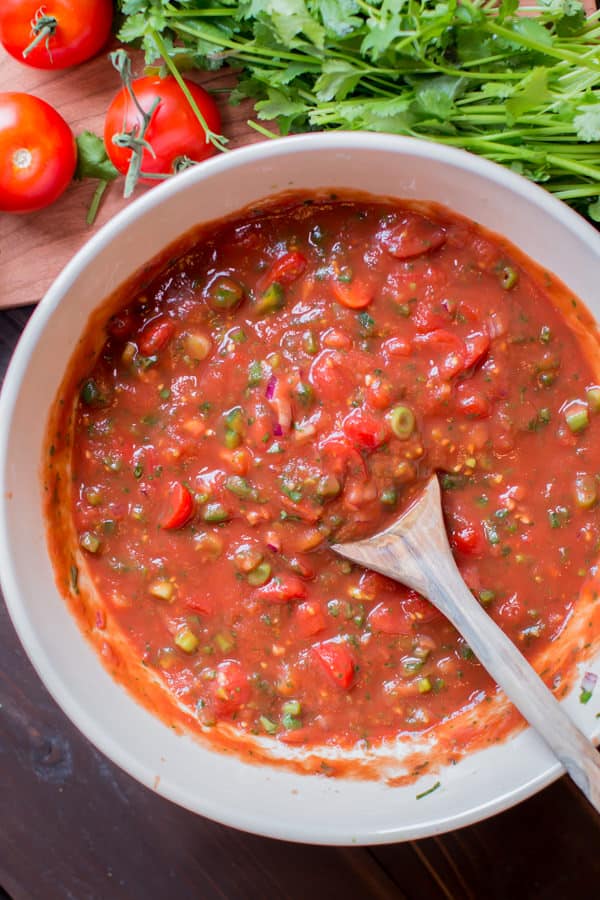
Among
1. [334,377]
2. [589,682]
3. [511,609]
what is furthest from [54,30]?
[589,682]

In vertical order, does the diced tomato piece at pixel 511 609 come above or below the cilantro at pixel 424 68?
below

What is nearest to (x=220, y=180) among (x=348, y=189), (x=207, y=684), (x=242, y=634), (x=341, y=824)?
(x=348, y=189)

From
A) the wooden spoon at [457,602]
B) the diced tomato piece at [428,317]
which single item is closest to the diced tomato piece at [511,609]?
the wooden spoon at [457,602]

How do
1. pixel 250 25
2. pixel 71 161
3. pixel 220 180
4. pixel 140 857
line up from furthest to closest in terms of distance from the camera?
1. pixel 140 857
2. pixel 71 161
3. pixel 250 25
4. pixel 220 180

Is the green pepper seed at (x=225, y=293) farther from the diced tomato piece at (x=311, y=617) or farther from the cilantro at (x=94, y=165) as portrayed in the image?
the diced tomato piece at (x=311, y=617)

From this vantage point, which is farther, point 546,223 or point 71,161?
point 71,161

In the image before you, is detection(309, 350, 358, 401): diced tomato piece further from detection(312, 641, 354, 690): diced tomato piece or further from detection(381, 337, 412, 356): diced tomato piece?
detection(312, 641, 354, 690): diced tomato piece

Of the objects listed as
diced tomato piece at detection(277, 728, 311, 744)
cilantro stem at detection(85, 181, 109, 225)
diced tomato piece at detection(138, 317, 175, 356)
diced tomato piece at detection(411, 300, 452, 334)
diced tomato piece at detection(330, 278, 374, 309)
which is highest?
cilantro stem at detection(85, 181, 109, 225)

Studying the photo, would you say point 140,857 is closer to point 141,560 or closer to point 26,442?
point 141,560

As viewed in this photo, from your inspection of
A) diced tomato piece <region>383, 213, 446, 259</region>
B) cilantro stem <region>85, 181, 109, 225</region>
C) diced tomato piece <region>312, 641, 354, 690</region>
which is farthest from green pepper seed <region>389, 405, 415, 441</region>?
cilantro stem <region>85, 181, 109, 225</region>
